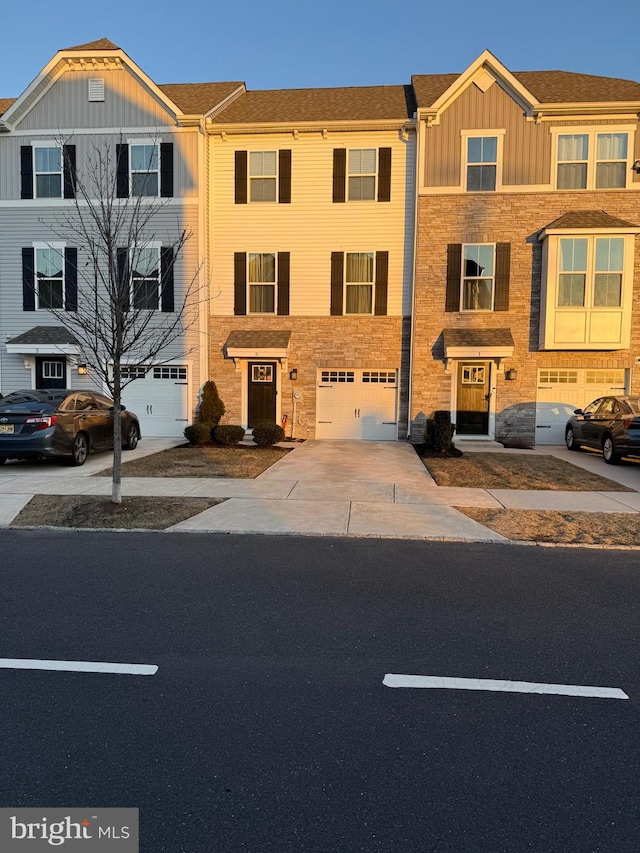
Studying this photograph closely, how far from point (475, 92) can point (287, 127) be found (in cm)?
555

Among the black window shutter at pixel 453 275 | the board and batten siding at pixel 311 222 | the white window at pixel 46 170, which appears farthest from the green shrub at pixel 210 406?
the white window at pixel 46 170

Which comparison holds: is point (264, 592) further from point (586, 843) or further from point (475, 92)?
point (475, 92)

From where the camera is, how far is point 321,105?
17922 millimetres

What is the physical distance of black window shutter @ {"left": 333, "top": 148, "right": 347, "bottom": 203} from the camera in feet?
55.1

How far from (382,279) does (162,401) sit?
25.5 ft

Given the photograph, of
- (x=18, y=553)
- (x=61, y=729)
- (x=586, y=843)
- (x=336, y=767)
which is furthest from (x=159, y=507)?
(x=586, y=843)

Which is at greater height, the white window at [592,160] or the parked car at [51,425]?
the white window at [592,160]

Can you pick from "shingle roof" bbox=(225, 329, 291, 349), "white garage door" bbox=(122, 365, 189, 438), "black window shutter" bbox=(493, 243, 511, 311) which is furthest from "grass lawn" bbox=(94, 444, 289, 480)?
"black window shutter" bbox=(493, 243, 511, 311)

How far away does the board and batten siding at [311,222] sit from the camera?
1672 cm

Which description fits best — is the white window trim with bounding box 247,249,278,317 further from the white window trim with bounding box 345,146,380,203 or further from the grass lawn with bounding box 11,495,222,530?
the grass lawn with bounding box 11,495,222,530

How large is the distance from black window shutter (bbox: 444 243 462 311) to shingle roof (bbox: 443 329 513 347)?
0.78 m

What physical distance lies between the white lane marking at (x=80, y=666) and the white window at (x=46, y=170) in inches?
683

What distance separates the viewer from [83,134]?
1711 cm

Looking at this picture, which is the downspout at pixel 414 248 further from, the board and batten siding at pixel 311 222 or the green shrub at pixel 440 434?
the green shrub at pixel 440 434
